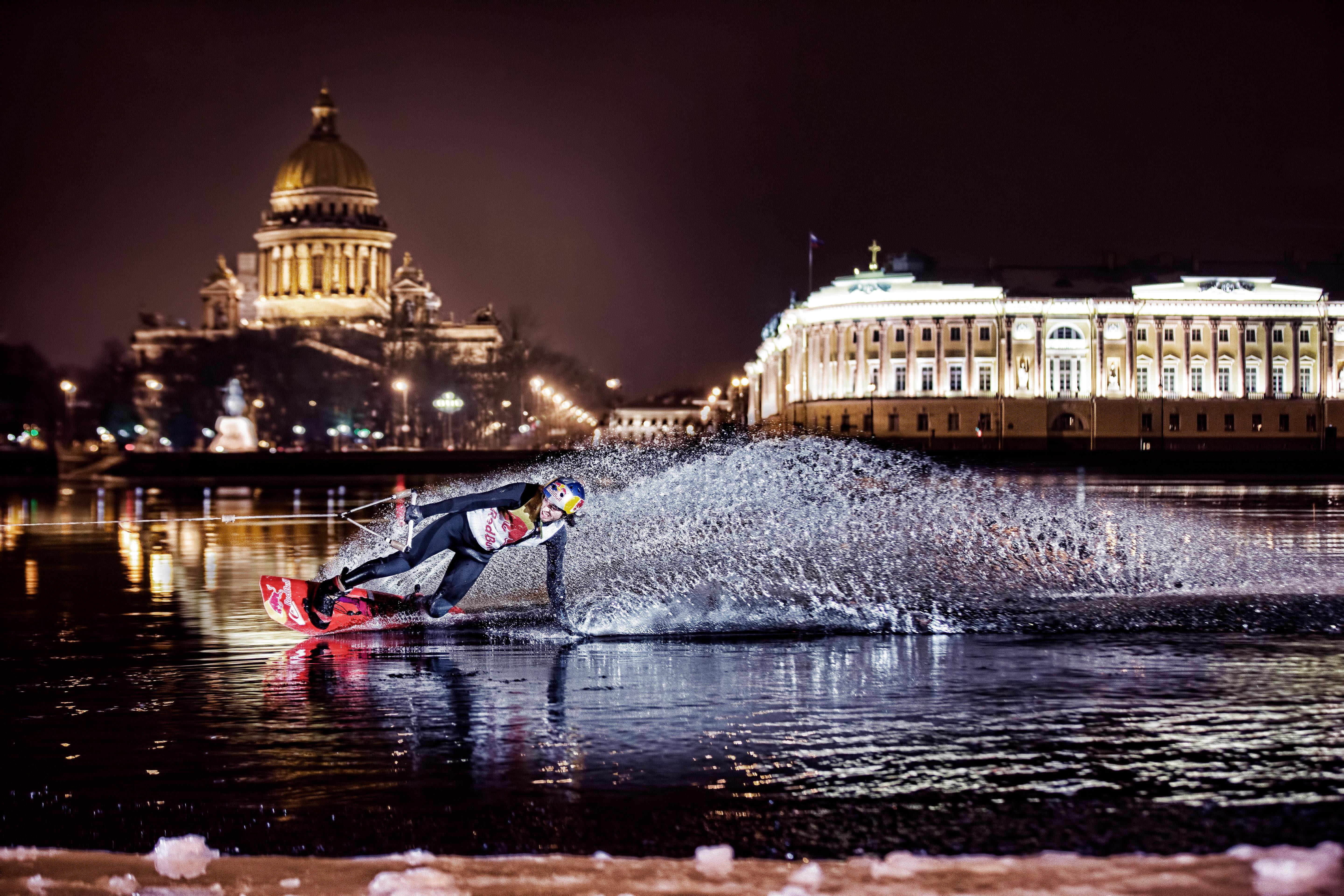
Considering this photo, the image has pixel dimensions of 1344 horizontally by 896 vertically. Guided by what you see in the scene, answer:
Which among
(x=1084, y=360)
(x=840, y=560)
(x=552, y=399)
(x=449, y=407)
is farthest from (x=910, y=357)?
(x=840, y=560)

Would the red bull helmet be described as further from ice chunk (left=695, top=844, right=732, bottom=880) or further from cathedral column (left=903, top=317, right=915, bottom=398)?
cathedral column (left=903, top=317, right=915, bottom=398)

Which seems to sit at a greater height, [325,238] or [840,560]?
[325,238]

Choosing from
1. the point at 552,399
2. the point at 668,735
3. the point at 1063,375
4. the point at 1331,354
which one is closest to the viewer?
the point at 668,735

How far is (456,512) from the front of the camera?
13.6m

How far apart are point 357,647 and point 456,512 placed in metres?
1.57

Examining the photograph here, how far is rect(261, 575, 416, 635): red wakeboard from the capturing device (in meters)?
14.3

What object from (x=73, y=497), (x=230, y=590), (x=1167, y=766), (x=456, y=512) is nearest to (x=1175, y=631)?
(x=1167, y=766)

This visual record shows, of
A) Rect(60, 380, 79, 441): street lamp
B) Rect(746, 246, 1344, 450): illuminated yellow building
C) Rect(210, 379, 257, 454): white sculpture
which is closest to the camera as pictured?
Rect(210, 379, 257, 454): white sculpture

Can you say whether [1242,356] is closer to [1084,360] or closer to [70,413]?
[1084,360]

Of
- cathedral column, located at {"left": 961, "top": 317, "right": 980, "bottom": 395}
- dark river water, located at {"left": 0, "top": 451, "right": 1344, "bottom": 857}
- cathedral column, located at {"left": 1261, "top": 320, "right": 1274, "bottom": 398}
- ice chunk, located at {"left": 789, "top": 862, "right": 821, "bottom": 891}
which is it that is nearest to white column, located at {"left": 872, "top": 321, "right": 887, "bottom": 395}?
cathedral column, located at {"left": 961, "top": 317, "right": 980, "bottom": 395}

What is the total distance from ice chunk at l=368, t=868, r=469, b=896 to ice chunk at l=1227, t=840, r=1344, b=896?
3.66 meters

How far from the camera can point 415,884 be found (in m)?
6.77

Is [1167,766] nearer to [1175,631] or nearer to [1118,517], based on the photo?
[1175,631]

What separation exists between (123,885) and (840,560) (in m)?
12.4
